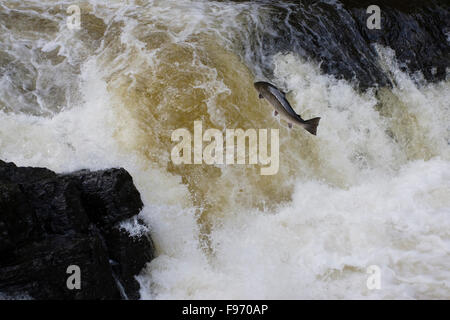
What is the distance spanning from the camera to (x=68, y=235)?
12.3 feet

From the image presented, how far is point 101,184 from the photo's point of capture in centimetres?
413

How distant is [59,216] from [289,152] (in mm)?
2661

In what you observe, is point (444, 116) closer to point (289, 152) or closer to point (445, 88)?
point (445, 88)

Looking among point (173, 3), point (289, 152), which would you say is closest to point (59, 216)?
point (289, 152)

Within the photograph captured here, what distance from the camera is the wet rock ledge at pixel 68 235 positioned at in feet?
11.3
